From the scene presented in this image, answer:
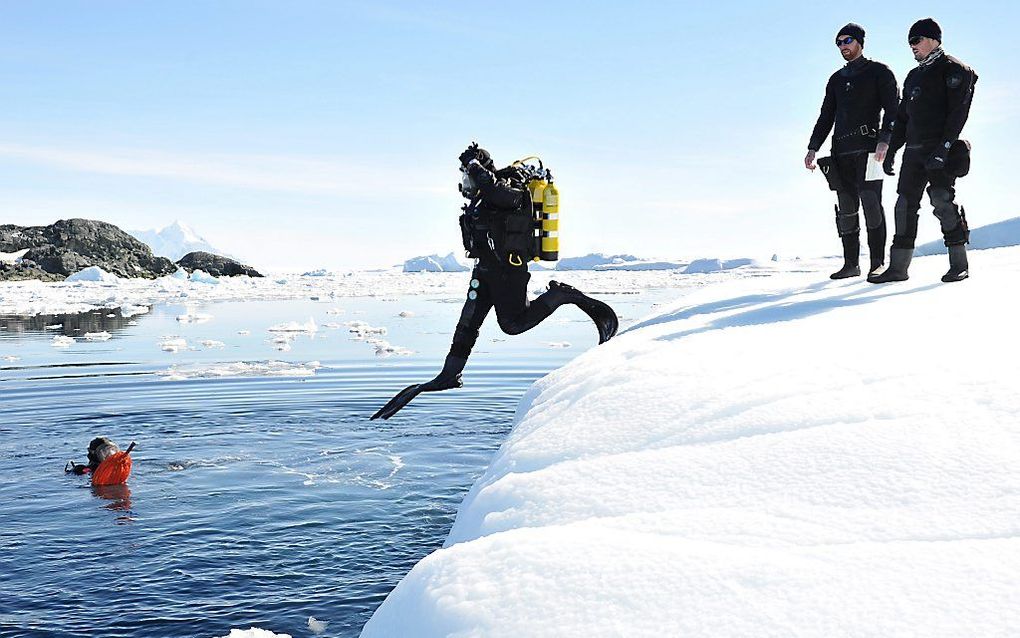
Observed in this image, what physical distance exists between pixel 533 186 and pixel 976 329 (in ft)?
13.5

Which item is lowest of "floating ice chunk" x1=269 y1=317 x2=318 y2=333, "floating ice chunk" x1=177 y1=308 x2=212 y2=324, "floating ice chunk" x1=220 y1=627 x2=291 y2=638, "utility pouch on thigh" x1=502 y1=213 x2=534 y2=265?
"floating ice chunk" x1=220 y1=627 x2=291 y2=638

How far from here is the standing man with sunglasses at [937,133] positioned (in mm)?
6770

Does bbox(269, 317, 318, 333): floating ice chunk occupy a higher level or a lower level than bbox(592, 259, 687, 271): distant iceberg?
lower

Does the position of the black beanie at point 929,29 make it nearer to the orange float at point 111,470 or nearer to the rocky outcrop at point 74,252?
the orange float at point 111,470

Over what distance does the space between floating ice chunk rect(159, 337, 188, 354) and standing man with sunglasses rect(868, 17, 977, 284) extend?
13999 mm

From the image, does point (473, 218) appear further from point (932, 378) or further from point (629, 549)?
point (629, 549)

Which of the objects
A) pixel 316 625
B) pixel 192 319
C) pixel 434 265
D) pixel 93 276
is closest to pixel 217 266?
pixel 93 276

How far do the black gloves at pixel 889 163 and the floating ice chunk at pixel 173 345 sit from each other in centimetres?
1364

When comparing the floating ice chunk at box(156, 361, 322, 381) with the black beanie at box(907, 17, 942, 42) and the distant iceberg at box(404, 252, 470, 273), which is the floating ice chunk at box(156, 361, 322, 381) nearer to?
the black beanie at box(907, 17, 942, 42)

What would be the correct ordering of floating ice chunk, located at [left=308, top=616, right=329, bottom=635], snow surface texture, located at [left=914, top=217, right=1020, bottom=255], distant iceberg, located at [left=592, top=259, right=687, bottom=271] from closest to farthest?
floating ice chunk, located at [left=308, top=616, right=329, bottom=635], snow surface texture, located at [left=914, top=217, right=1020, bottom=255], distant iceberg, located at [left=592, top=259, right=687, bottom=271]

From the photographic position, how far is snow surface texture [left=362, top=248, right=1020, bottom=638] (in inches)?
76.3

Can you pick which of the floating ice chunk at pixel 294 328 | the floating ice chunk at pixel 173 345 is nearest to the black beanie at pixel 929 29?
the floating ice chunk at pixel 173 345

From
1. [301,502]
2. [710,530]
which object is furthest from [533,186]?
[710,530]

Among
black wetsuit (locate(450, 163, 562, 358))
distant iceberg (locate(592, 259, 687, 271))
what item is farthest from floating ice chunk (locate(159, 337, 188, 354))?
distant iceberg (locate(592, 259, 687, 271))
